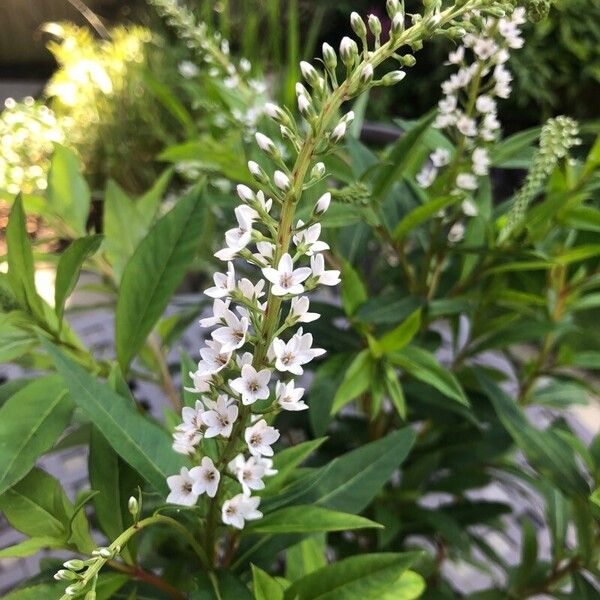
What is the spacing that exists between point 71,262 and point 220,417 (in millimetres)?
185

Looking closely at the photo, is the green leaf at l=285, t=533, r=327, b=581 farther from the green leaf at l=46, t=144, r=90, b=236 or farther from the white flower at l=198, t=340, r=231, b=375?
the green leaf at l=46, t=144, r=90, b=236

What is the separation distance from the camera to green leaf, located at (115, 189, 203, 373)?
1.50 ft

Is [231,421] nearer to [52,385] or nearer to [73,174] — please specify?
[52,385]

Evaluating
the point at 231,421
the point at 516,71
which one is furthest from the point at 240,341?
the point at 516,71

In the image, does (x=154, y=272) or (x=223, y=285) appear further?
(x=154, y=272)

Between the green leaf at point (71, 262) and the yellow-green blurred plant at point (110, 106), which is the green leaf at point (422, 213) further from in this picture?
the yellow-green blurred plant at point (110, 106)

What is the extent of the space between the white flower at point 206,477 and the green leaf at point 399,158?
10.9 inches

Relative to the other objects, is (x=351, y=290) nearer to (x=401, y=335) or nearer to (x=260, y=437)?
(x=401, y=335)

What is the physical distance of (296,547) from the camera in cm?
46

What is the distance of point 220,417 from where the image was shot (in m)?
0.29

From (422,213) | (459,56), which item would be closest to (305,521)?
(422,213)

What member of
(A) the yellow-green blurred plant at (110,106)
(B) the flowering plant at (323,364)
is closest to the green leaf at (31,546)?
(B) the flowering plant at (323,364)

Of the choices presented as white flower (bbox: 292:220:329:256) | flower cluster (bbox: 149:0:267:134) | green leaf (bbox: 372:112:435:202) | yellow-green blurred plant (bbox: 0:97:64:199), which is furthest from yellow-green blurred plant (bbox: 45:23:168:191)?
white flower (bbox: 292:220:329:256)

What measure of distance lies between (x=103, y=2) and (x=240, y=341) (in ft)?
9.55
